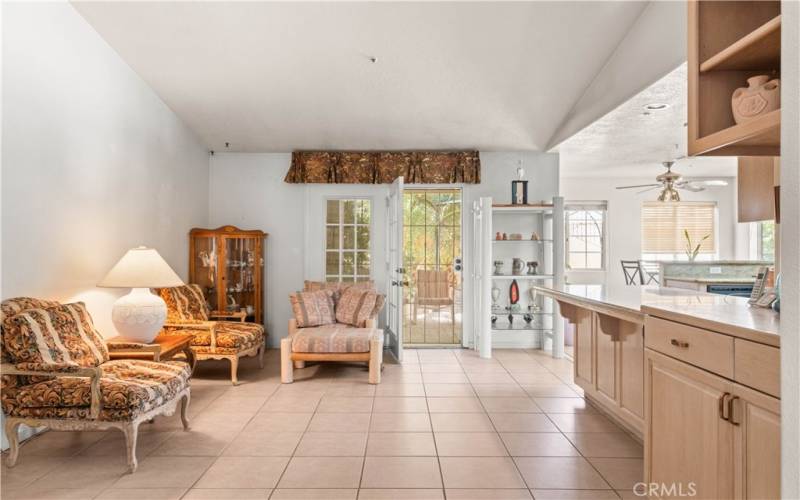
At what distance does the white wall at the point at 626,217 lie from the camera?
28.7 feet

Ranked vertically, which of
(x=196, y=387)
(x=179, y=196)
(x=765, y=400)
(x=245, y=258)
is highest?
(x=179, y=196)

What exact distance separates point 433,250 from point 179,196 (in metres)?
3.17

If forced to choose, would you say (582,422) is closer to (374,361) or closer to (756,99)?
(374,361)

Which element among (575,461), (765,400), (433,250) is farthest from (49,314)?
(433,250)

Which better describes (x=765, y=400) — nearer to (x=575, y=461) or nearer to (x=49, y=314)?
(x=575, y=461)

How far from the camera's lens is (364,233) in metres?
6.38

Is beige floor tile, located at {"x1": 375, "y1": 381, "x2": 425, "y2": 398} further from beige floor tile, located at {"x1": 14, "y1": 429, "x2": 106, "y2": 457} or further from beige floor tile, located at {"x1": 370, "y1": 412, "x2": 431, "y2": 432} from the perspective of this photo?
beige floor tile, located at {"x1": 14, "y1": 429, "x2": 106, "y2": 457}

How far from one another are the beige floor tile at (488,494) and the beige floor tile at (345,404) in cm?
141

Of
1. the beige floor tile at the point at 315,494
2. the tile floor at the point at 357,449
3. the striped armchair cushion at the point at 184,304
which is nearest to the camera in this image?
the beige floor tile at the point at 315,494

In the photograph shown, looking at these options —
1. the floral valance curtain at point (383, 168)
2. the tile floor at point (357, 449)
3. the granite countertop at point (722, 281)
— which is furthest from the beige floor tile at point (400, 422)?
the granite countertop at point (722, 281)

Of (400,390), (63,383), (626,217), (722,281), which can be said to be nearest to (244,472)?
(63,383)

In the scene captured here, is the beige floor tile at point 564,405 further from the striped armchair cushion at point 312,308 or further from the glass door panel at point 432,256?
the glass door panel at point 432,256

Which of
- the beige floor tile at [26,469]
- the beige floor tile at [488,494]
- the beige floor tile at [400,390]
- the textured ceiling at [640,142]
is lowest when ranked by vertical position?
the beige floor tile at [26,469]

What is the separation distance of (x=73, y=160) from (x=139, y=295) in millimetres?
1074
